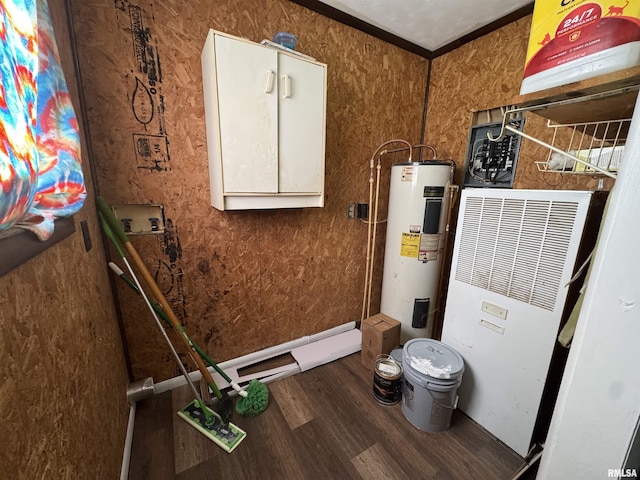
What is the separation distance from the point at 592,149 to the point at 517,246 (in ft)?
1.61

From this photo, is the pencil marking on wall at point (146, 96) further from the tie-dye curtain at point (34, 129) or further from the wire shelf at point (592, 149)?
the wire shelf at point (592, 149)

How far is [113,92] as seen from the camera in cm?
120

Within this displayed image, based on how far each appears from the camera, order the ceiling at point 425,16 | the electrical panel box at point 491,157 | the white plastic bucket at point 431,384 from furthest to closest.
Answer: the electrical panel box at point 491,157
the ceiling at point 425,16
the white plastic bucket at point 431,384

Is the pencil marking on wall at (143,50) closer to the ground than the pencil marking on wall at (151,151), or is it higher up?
higher up

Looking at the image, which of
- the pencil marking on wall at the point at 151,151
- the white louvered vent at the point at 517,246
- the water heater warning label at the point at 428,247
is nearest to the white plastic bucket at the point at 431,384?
the white louvered vent at the point at 517,246

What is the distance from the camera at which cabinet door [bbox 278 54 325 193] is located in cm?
134

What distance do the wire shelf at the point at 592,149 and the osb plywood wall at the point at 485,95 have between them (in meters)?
0.12

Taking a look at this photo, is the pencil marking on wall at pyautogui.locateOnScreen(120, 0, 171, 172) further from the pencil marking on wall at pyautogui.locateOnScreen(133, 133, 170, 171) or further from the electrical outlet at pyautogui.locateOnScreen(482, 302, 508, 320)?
the electrical outlet at pyautogui.locateOnScreen(482, 302, 508, 320)

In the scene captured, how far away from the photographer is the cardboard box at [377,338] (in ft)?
5.70

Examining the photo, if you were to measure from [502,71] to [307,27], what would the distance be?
1353 mm

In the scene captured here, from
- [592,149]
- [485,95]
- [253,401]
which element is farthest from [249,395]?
[485,95]

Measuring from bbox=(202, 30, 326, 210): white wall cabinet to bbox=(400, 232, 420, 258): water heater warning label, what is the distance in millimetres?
815

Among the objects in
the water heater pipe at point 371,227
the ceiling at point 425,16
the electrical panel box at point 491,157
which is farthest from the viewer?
the water heater pipe at point 371,227

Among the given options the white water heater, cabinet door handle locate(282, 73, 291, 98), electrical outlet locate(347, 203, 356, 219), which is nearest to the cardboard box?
the white water heater
